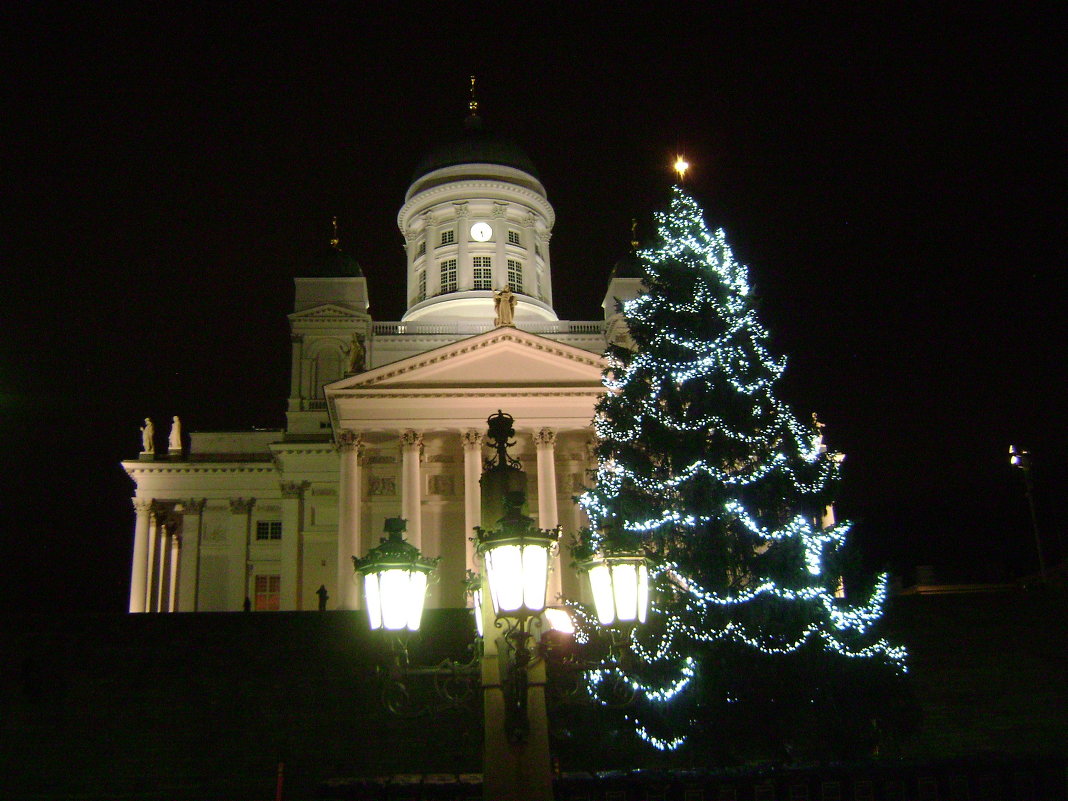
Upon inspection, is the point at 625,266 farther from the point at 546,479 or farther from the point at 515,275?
the point at 546,479

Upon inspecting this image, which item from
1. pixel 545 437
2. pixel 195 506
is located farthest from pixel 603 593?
pixel 195 506

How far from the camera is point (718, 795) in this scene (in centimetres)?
964

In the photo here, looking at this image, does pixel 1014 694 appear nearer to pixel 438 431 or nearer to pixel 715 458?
pixel 715 458

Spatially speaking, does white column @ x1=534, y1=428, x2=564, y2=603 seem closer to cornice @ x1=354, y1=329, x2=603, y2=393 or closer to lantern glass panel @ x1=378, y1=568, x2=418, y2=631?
cornice @ x1=354, y1=329, x2=603, y2=393

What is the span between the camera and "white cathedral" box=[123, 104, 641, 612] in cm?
3584

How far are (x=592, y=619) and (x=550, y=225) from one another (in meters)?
40.4

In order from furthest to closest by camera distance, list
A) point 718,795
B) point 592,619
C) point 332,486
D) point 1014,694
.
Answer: point 332,486 < point 1014,694 < point 592,619 < point 718,795

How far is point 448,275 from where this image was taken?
5100 centimetres

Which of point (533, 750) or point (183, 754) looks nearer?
point (533, 750)

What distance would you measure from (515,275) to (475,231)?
288 centimetres

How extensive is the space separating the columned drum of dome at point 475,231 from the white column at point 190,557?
12.8 m

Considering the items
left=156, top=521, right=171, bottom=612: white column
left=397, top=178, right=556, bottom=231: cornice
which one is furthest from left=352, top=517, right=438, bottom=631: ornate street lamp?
left=397, top=178, right=556, bottom=231: cornice

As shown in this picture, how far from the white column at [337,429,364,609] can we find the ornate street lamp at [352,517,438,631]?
26857mm

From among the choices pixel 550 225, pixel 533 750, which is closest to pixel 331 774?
pixel 533 750
